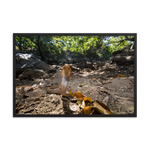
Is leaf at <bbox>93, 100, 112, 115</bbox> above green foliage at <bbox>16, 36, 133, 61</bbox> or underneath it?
underneath

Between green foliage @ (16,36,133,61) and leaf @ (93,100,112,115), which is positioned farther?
green foliage @ (16,36,133,61)

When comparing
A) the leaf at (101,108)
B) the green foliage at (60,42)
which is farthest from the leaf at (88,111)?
the green foliage at (60,42)

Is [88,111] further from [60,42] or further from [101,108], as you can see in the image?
[60,42]

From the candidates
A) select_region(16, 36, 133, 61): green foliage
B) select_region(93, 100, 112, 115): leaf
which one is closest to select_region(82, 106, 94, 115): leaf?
select_region(93, 100, 112, 115): leaf

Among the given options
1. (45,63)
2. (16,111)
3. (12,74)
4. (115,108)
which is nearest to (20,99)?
(16,111)

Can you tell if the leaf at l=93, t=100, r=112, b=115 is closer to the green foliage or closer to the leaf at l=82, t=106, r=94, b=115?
the leaf at l=82, t=106, r=94, b=115

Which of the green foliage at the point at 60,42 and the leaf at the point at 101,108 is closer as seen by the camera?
the leaf at the point at 101,108

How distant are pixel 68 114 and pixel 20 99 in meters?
0.70

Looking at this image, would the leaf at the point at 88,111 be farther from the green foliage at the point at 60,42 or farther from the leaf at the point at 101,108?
the green foliage at the point at 60,42

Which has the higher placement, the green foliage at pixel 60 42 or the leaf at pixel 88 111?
the green foliage at pixel 60 42

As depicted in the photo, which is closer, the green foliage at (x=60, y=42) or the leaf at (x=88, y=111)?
the leaf at (x=88, y=111)

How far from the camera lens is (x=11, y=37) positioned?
1.07 metres
